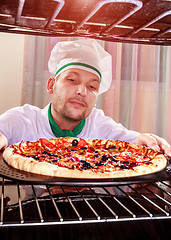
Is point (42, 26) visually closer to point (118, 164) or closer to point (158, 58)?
point (118, 164)

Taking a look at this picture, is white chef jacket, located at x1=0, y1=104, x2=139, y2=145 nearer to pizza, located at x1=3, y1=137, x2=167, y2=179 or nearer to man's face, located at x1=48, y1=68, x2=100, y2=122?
man's face, located at x1=48, y1=68, x2=100, y2=122

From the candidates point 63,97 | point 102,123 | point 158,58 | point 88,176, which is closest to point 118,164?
point 88,176

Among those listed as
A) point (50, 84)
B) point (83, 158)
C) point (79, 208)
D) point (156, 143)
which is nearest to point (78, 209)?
point (79, 208)

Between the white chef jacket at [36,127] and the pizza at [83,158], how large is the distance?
1.25ft

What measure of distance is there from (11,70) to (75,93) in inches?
28.9

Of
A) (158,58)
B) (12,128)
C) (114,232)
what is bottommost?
(114,232)

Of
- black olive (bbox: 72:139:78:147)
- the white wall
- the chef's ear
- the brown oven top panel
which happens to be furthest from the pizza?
the white wall

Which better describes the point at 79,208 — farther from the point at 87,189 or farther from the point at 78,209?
the point at 87,189

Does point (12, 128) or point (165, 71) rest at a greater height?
point (165, 71)

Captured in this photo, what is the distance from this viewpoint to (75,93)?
62.7 inches

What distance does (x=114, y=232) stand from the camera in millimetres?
527

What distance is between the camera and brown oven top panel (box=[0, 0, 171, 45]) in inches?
30.0

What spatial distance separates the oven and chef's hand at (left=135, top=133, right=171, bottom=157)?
11.0 inches

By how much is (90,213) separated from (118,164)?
1.15ft
